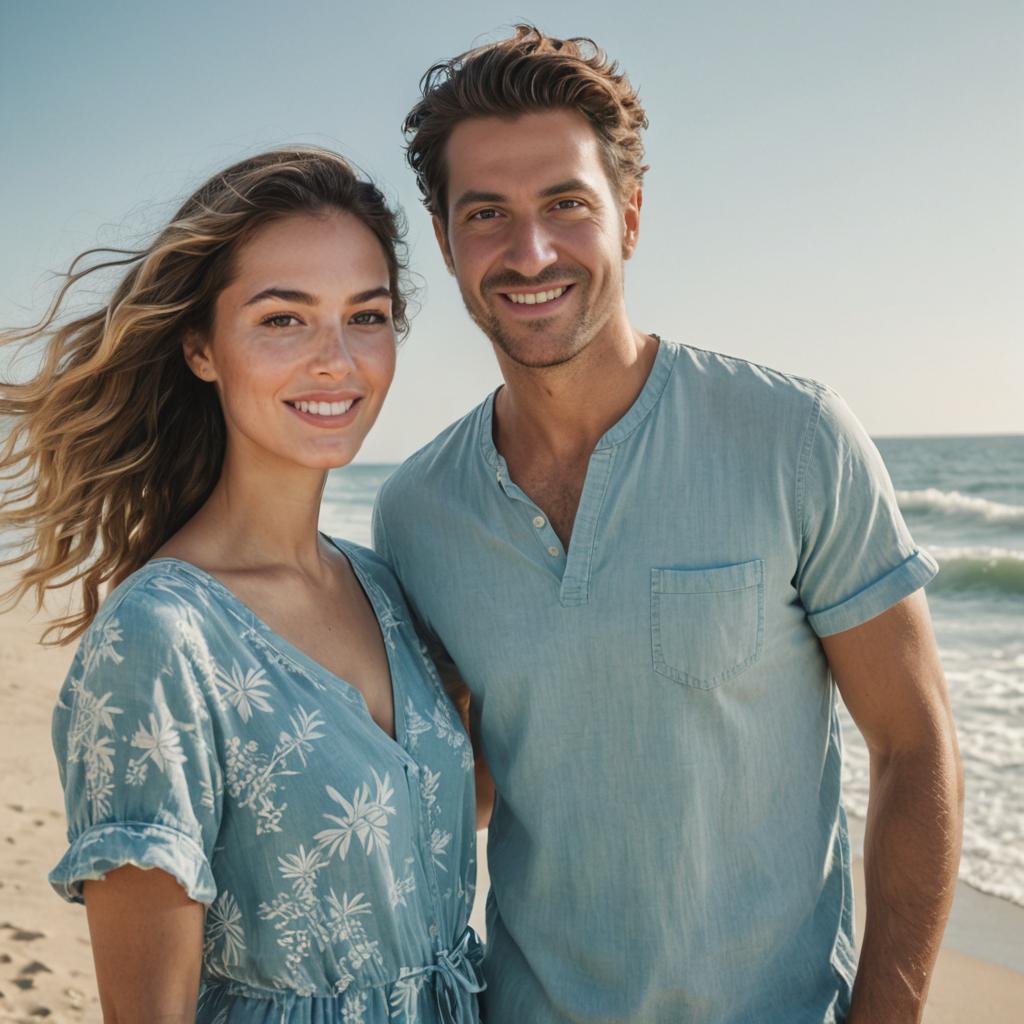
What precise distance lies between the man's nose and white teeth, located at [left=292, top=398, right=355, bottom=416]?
51cm

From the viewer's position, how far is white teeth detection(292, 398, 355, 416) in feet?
7.32

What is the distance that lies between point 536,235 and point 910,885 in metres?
1.57

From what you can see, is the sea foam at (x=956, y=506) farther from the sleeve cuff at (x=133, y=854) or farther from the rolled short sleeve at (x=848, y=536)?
the sleeve cuff at (x=133, y=854)

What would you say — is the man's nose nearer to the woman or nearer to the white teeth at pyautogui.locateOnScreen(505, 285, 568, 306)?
the white teeth at pyautogui.locateOnScreen(505, 285, 568, 306)

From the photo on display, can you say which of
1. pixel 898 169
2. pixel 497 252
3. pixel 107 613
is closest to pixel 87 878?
pixel 107 613

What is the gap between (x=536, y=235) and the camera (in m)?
2.38

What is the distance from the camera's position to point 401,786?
1.99 m

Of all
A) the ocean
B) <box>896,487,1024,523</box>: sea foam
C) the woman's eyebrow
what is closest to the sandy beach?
the ocean

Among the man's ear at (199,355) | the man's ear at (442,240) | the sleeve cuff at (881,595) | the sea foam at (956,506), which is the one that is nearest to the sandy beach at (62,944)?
the sleeve cuff at (881,595)

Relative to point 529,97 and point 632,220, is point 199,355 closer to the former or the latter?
point 529,97

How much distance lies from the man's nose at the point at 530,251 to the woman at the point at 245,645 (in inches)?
11.6

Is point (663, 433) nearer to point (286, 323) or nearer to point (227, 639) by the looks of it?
point (286, 323)

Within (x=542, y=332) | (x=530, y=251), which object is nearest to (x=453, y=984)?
(x=542, y=332)

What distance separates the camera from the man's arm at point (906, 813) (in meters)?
2.08
